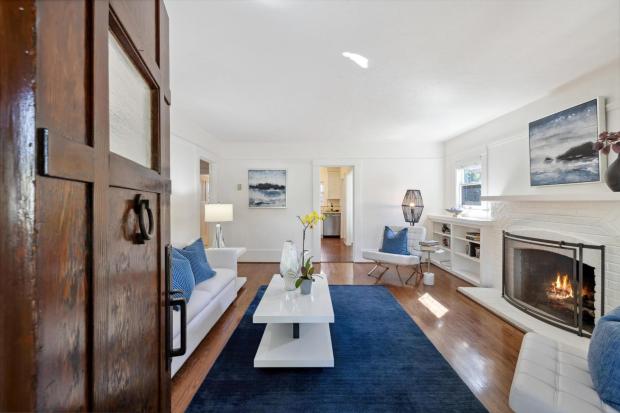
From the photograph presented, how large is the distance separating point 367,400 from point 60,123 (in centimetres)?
203

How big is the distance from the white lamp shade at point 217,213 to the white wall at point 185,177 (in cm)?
27

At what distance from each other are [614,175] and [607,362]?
150cm

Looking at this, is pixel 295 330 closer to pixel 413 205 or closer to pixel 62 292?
pixel 62 292

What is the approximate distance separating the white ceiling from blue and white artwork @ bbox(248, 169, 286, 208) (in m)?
1.98

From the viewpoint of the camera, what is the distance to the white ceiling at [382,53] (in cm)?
166

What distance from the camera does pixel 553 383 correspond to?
1.32 meters

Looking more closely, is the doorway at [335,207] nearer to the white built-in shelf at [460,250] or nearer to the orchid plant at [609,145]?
the white built-in shelf at [460,250]

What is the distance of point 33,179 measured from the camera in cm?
33

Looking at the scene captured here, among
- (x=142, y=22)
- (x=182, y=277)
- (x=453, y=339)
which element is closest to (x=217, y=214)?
(x=182, y=277)

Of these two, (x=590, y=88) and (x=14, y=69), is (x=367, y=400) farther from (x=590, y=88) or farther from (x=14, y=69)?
(x=590, y=88)

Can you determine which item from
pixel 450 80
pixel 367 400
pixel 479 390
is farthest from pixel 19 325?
pixel 450 80

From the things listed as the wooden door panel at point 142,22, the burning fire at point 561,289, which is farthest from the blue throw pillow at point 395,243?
the wooden door panel at point 142,22

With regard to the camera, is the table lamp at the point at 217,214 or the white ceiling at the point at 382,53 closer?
the white ceiling at the point at 382,53

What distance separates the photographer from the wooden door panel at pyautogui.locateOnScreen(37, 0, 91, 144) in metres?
0.35
